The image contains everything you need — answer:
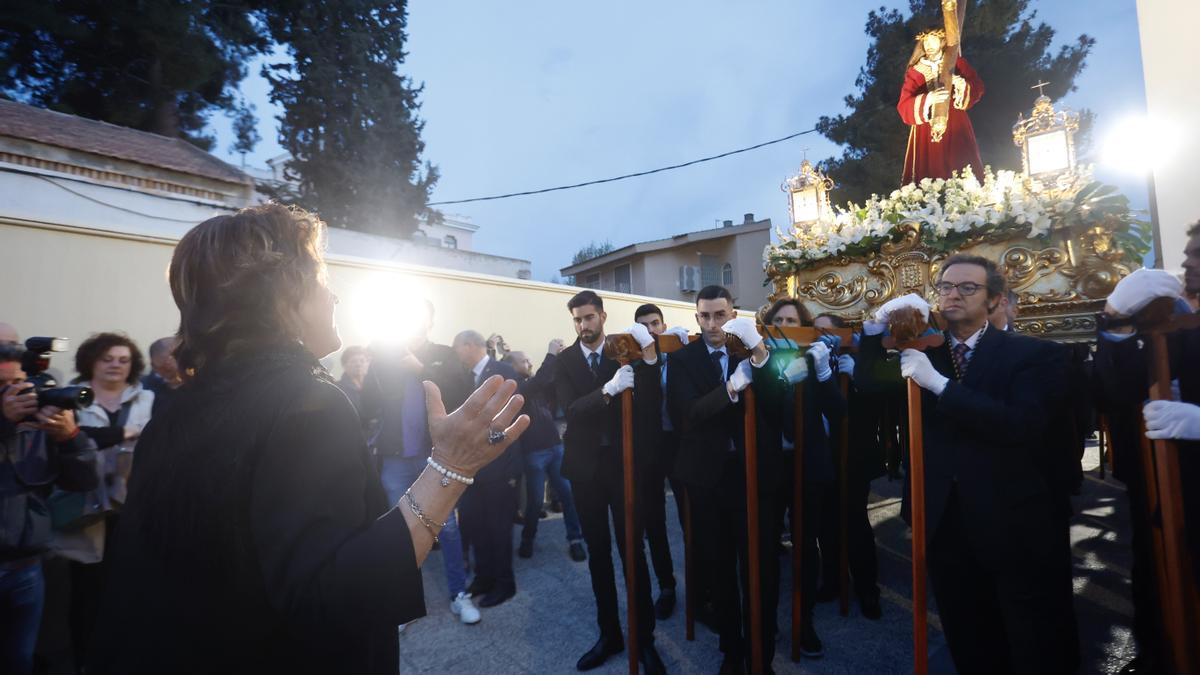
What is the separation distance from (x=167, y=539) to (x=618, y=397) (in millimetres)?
2843

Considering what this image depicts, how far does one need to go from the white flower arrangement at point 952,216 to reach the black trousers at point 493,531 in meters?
3.61

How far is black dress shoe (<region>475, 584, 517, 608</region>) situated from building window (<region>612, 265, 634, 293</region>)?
22.1 metres

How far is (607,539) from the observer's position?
11.7ft

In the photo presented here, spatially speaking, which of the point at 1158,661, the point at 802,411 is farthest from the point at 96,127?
the point at 1158,661

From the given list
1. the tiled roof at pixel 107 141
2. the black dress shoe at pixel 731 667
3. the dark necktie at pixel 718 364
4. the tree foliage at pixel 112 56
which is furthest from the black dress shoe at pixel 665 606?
the tree foliage at pixel 112 56

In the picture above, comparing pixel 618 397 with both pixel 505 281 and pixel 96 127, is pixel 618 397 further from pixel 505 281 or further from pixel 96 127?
pixel 96 127

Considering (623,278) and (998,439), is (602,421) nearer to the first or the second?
(998,439)

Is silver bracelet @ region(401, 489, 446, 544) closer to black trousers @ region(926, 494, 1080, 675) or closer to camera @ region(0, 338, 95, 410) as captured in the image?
black trousers @ region(926, 494, 1080, 675)

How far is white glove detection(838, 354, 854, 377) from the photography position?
4203 millimetres

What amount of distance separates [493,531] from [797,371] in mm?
2793

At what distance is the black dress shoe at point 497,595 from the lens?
173 inches

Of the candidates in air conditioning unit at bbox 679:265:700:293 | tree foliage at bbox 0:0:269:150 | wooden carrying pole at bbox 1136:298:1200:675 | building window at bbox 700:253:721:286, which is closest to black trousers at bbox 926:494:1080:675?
wooden carrying pole at bbox 1136:298:1200:675

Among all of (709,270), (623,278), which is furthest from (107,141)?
(709,270)

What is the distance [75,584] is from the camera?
11.4ft
